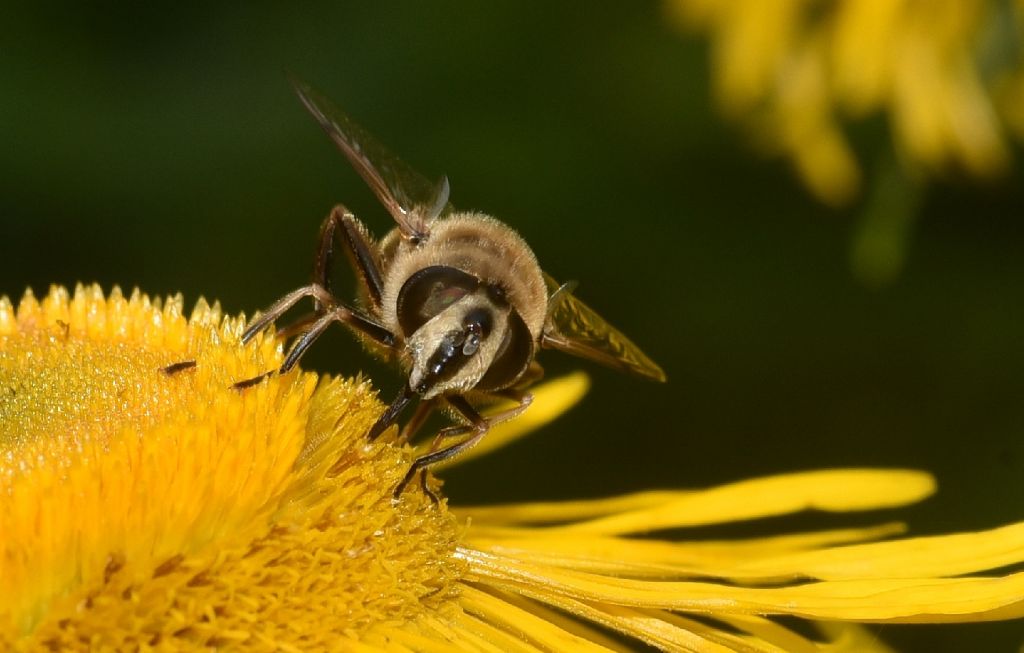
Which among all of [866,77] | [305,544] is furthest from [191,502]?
[866,77]

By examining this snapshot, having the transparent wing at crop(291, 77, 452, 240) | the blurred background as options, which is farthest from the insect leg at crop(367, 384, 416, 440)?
the blurred background

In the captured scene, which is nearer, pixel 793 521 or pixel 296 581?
pixel 296 581

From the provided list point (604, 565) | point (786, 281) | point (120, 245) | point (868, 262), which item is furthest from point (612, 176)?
point (604, 565)

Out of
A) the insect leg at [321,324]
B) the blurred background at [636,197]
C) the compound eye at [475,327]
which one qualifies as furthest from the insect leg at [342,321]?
the blurred background at [636,197]

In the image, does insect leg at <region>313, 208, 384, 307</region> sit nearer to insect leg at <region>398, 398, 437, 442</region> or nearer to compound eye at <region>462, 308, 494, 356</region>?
insect leg at <region>398, 398, 437, 442</region>

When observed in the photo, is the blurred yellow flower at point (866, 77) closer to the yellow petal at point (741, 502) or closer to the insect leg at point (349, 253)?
the yellow petal at point (741, 502)

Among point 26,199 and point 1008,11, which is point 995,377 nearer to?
point 1008,11
